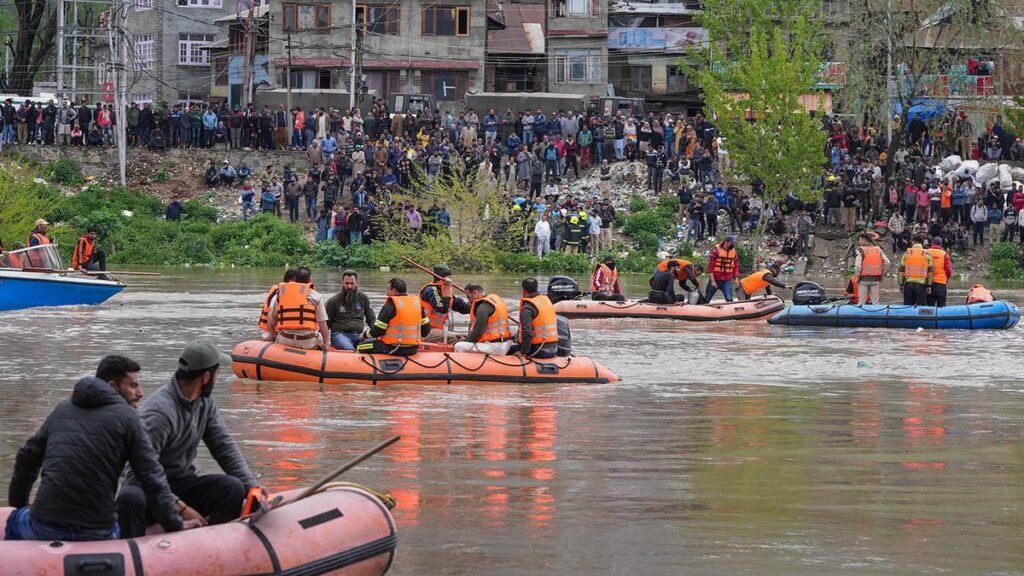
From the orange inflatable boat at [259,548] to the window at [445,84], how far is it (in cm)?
5573

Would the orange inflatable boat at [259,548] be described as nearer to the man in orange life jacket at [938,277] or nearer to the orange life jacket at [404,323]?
the orange life jacket at [404,323]

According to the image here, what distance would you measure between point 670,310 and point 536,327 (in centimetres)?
1050

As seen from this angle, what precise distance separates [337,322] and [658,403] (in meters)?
4.10

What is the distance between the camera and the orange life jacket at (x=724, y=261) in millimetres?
31188

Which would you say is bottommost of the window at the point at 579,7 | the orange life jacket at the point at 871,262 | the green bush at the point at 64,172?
the orange life jacket at the point at 871,262

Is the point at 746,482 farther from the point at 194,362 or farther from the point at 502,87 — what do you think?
the point at 502,87

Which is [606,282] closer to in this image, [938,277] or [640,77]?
[938,277]

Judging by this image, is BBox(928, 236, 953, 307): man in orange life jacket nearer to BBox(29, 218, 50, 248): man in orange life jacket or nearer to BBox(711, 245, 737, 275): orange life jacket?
BBox(711, 245, 737, 275): orange life jacket

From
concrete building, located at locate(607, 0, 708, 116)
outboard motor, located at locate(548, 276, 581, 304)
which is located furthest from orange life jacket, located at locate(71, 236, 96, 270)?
concrete building, located at locate(607, 0, 708, 116)

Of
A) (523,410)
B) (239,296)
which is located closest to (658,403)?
(523,410)

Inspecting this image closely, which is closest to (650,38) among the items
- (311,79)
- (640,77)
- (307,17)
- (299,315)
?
(640,77)

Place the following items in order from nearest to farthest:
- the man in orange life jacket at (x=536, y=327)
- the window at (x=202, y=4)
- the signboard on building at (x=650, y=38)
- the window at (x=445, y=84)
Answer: the man in orange life jacket at (x=536, y=327), the window at (x=445, y=84), the signboard on building at (x=650, y=38), the window at (x=202, y=4)

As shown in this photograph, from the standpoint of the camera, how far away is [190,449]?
32.5 ft

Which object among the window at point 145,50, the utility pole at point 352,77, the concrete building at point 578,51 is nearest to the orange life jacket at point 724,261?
the utility pole at point 352,77
